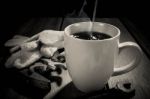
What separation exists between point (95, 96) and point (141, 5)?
1.86 metres

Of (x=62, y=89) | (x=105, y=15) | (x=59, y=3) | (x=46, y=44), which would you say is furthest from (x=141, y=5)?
(x=62, y=89)

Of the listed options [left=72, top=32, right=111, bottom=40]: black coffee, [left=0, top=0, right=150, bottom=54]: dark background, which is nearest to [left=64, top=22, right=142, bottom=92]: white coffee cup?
[left=72, top=32, right=111, bottom=40]: black coffee

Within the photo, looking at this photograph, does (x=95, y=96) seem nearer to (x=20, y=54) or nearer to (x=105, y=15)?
(x=20, y=54)

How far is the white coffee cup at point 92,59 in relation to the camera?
0.51m

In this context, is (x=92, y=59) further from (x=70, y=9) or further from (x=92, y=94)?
(x=70, y=9)

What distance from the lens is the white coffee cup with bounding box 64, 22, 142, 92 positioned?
0.51 metres

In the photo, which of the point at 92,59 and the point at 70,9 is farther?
the point at 70,9

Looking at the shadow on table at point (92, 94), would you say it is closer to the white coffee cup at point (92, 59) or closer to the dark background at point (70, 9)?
the white coffee cup at point (92, 59)

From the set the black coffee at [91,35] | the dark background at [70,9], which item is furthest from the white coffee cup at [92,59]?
the dark background at [70,9]

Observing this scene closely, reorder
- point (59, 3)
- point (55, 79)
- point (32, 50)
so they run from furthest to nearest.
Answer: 1. point (59, 3)
2. point (32, 50)
3. point (55, 79)

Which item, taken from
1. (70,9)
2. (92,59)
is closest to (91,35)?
(92,59)

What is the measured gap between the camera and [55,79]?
63 cm

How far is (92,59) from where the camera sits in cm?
52

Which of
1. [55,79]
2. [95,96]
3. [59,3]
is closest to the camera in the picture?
[95,96]
